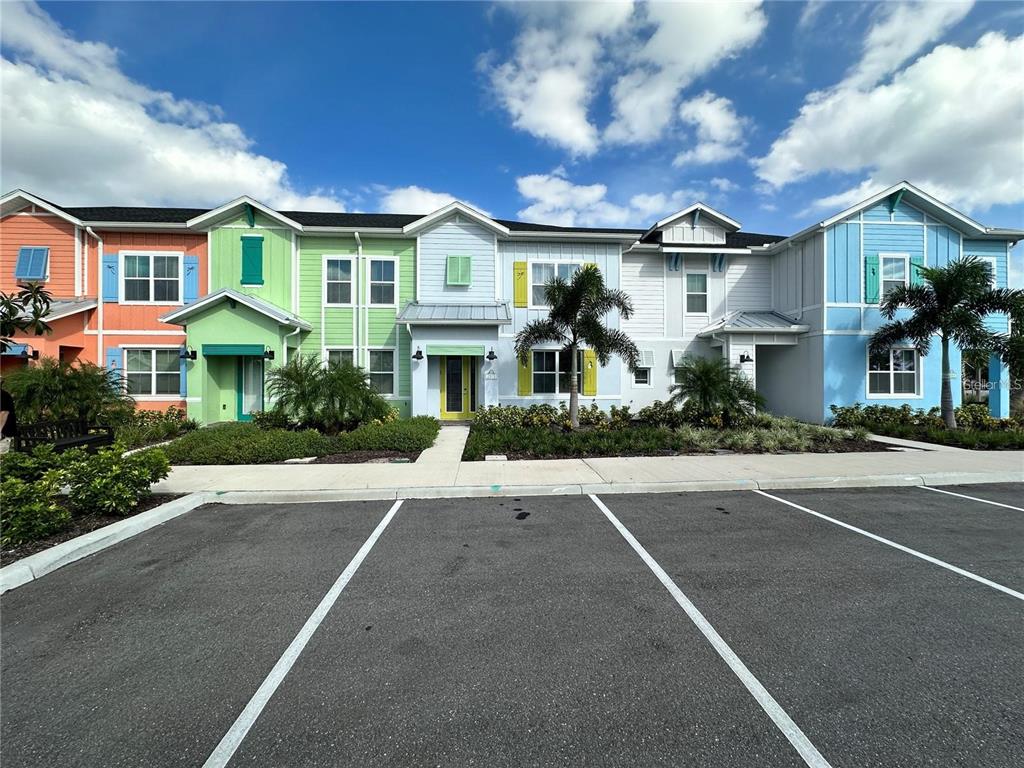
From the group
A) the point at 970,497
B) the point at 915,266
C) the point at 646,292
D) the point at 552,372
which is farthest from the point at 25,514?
the point at 915,266

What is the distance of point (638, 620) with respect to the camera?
327cm

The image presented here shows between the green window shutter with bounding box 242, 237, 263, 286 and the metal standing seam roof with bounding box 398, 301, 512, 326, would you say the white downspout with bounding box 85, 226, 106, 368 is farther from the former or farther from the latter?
the metal standing seam roof with bounding box 398, 301, 512, 326

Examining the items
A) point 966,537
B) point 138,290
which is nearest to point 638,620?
point 966,537

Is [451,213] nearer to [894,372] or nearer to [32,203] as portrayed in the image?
[32,203]

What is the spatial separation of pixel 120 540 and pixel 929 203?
23.6 metres

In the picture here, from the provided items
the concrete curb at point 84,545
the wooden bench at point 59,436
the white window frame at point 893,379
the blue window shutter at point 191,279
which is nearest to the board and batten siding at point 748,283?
the white window frame at point 893,379

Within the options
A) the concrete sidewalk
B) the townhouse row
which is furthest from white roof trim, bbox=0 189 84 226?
the concrete sidewalk

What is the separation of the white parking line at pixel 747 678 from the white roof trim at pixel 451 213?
13553 millimetres

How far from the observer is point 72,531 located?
4.85 metres

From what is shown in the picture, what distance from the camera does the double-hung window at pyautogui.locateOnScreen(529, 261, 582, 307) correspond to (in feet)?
52.4

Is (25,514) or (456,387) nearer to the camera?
(25,514)

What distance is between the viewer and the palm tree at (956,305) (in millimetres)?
12594

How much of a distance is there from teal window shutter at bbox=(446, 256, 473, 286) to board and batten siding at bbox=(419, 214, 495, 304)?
0.15 meters

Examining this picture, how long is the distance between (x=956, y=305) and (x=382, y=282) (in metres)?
18.5
